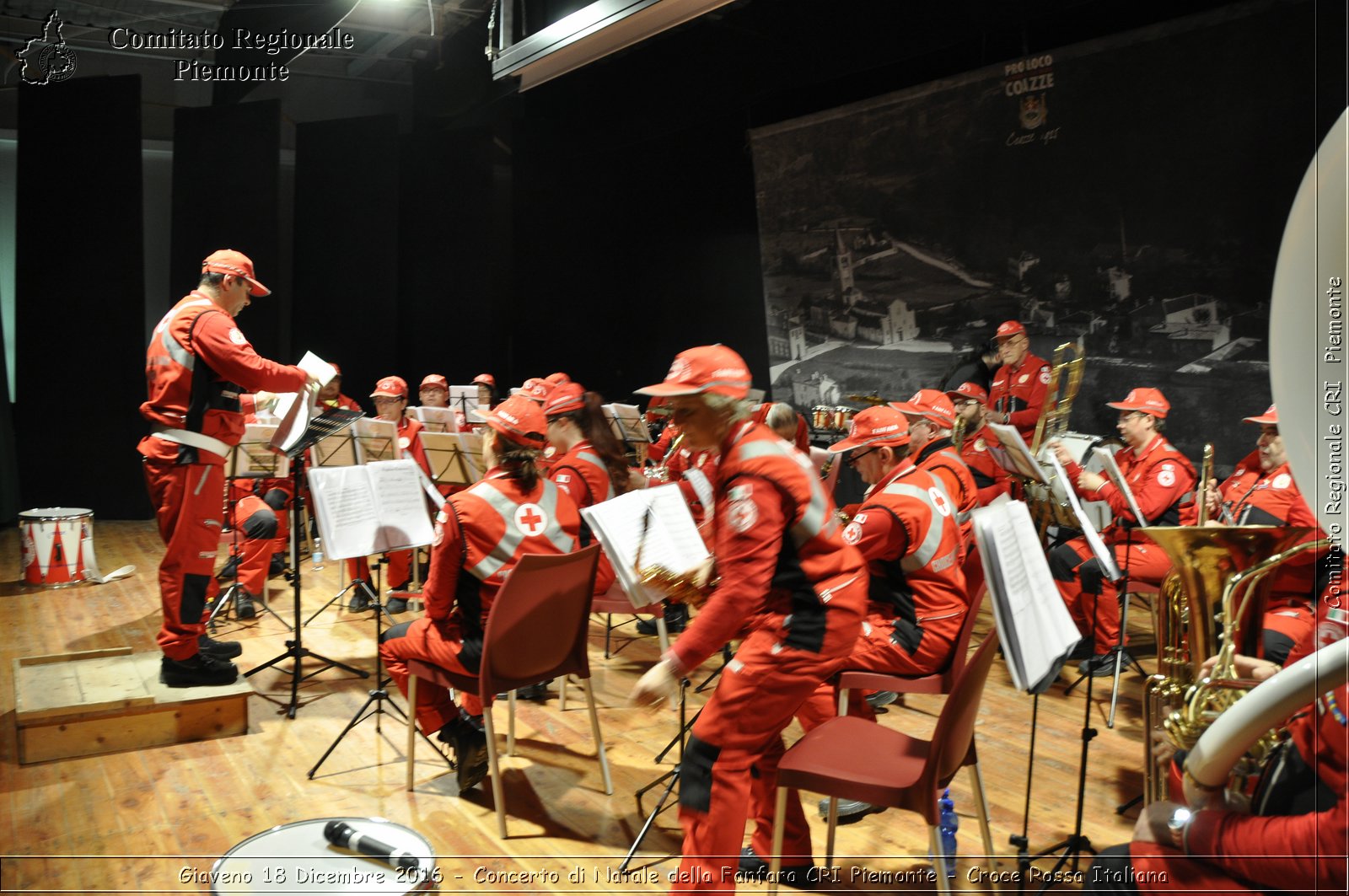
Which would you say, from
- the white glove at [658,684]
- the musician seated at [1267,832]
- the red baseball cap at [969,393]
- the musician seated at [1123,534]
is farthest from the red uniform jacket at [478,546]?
the red baseball cap at [969,393]

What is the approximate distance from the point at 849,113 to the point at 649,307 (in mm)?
4535

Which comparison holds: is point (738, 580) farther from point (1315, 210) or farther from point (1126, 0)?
point (1126, 0)

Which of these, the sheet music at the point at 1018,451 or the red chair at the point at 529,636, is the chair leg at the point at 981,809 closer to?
the red chair at the point at 529,636

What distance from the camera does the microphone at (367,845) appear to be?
206 cm

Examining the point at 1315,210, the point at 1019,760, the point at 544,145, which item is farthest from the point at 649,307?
the point at 1315,210

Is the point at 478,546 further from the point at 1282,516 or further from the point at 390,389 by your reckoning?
the point at 390,389

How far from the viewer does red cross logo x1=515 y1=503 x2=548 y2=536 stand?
391 cm

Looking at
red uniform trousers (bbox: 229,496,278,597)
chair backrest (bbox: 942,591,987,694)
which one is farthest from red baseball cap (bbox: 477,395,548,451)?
red uniform trousers (bbox: 229,496,278,597)

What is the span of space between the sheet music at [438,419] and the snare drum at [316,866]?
21.1ft

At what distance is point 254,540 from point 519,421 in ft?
13.1

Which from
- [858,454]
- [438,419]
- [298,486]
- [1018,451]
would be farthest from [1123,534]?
[438,419]

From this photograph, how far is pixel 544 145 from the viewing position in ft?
44.8

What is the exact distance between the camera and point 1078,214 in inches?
329

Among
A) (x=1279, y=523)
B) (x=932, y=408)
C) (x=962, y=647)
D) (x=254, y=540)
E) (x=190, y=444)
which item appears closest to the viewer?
(x=962, y=647)
